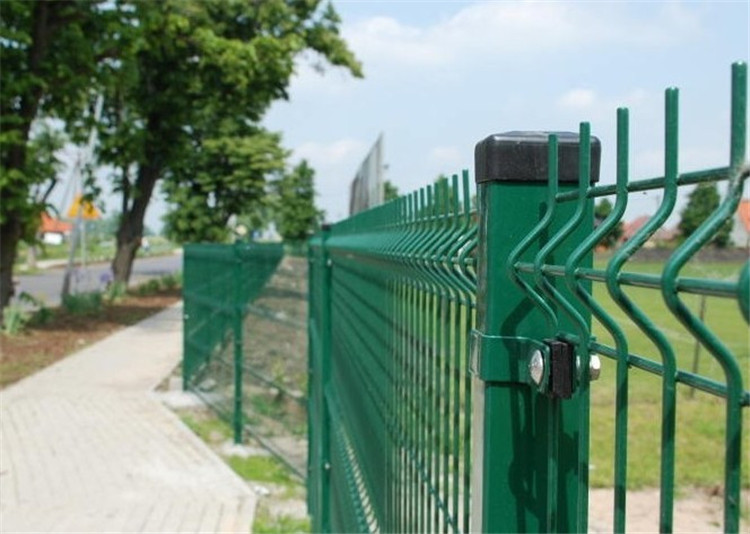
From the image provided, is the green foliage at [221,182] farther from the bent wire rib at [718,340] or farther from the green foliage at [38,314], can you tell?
the bent wire rib at [718,340]

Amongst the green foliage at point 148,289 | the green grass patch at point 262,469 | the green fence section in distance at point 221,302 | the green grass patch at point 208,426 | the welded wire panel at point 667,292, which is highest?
the welded wire panel at point 667,292

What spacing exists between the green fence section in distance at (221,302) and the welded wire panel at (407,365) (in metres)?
3.81

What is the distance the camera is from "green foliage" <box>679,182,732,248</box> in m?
1.06

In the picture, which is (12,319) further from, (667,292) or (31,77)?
(667,292)

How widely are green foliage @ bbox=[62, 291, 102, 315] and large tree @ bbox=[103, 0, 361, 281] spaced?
354cm

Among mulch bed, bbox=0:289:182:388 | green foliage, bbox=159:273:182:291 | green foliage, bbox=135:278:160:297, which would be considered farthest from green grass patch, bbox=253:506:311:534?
green foliage, bbox=159:273:182:291

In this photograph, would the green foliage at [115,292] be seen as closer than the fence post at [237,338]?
No

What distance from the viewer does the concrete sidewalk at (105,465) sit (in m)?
6.41

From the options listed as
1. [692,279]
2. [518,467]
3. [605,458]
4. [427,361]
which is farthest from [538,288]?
Result: [605,458]

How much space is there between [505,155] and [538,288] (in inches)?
8.3

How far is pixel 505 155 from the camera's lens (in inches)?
59.3

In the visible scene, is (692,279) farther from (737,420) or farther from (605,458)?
(605,458)

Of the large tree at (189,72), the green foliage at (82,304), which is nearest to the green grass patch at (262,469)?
the large tree at (189,72)

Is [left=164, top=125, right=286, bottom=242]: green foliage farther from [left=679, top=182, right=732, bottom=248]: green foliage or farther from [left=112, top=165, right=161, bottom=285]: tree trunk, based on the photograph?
[left=679, top=182, right=732, bottom=248]: green foliage
